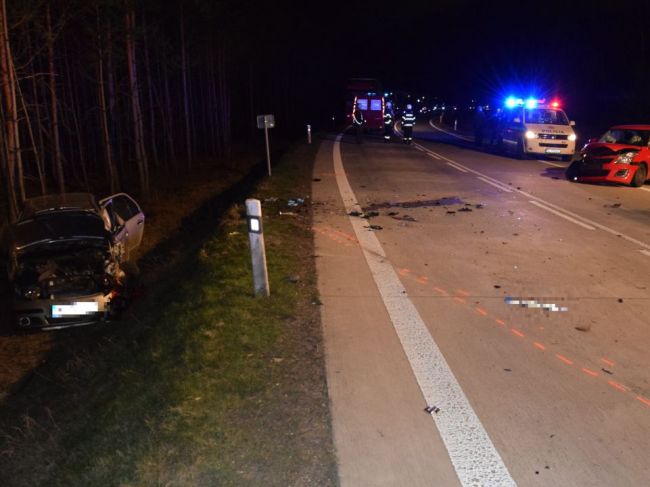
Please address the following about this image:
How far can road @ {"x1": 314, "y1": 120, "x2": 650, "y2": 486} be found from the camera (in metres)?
3.47

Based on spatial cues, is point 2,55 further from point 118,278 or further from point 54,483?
point 54,483

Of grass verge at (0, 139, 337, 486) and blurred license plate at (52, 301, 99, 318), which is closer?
grass verge at (0, 139, 337, 486)

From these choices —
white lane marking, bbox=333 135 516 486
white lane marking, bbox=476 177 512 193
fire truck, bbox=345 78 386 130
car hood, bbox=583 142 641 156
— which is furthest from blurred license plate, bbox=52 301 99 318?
fire truck, bbox=345 78 386 130

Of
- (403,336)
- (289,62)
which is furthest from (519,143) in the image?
(289,62)

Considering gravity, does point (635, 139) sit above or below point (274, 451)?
above

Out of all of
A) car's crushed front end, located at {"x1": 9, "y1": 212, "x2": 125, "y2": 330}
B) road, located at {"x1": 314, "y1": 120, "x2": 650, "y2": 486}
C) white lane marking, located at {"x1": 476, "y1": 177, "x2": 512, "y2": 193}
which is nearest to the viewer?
road, located at {"x1": 314, "y1": 120, "x2": 650, "y2": 486}

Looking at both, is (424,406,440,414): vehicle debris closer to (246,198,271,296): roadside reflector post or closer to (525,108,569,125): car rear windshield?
(246,198,271,296): roadside reflector post

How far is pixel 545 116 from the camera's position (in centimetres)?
2219

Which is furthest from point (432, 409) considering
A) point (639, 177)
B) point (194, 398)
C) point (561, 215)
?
point (639, 177)

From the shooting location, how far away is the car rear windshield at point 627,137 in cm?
1534

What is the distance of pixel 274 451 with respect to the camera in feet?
11.3

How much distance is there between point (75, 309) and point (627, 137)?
14905 mm

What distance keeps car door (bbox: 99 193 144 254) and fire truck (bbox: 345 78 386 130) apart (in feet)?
82.0

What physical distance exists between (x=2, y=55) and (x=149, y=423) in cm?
1157
